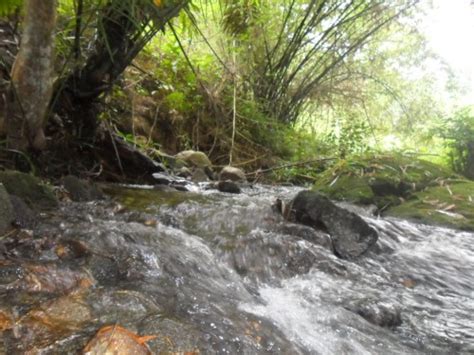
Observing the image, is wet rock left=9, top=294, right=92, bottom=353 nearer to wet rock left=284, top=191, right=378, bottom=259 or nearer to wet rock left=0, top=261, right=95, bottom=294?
wet rock left=0, top=261, right=95, bottom=294

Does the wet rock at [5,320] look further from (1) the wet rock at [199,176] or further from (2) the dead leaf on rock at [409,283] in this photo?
(1) the wet rock at [199,176]

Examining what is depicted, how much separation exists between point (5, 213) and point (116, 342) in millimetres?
1072

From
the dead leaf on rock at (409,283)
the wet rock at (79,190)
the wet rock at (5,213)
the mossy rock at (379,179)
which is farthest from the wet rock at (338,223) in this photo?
the wet rock at (5,213)

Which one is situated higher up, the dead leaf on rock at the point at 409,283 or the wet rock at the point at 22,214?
the wet rock at the point at 22,214

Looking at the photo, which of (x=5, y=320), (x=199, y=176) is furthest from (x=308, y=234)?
(x=199, y=176)

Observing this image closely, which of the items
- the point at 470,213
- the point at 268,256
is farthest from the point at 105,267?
the point at 470,213

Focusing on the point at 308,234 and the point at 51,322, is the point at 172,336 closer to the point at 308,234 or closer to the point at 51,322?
the point at 51,322

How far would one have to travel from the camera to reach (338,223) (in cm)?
274

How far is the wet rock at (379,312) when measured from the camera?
5.75 feet

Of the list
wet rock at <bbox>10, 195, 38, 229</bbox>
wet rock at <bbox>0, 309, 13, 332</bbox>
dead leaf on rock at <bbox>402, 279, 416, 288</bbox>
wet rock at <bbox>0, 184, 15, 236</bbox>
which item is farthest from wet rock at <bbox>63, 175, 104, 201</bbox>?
dead leaf on rock at <bbox>402, 279, 416, 288</bbox>

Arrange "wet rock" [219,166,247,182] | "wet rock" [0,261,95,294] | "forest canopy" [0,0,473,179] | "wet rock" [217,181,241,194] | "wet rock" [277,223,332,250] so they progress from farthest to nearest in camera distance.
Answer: "wet rock" [219,166,247,182]
"wet rock" [217,181,241,194]
"forest canopy" [0,0,473,179]
"wet rock" [277,223,332,250]
"wet rock" [0,261,95,294]

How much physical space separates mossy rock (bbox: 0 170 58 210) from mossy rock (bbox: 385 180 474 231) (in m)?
Result: 2.96

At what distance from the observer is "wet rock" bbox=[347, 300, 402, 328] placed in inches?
69.0

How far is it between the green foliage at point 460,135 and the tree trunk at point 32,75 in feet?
18.3
